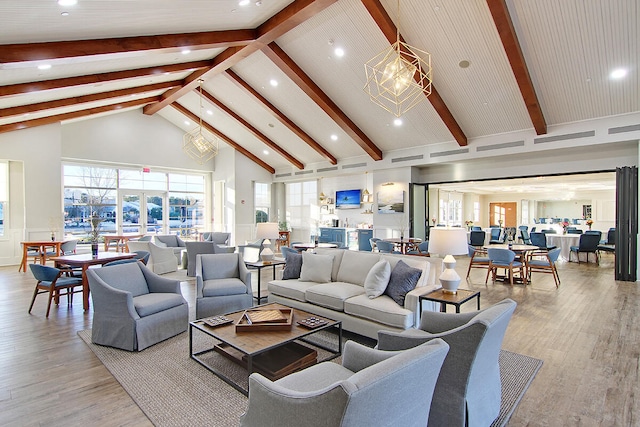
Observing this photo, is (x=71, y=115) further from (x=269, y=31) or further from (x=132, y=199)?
(x=269, y=31)

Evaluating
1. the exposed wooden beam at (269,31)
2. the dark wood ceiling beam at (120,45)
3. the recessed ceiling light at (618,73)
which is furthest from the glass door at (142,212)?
the recessed ceiling light at (618,73)

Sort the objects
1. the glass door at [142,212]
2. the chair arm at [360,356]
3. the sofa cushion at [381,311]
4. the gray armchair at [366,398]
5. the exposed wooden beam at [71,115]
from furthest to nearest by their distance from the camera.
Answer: the glass door at [142,212], the exposed wooden beam at [71,115], the sofa cushion at [381,311], the chair arm at [360,356], the gray armchair at [366,398]

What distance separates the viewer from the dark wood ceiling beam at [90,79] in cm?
574

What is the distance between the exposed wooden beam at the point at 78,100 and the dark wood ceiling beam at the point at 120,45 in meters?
3.46

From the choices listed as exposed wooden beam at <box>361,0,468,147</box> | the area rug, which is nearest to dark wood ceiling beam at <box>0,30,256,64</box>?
exposed wooden beam at <box>361,0,468,147</box>

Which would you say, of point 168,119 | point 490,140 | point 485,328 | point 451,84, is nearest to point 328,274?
point 485,328

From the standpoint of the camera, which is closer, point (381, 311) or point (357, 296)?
point (381, 311)

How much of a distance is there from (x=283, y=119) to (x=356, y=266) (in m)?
6.31

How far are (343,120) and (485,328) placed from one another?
7.51 m

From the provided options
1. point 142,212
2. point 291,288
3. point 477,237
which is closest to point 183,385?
point 291,288

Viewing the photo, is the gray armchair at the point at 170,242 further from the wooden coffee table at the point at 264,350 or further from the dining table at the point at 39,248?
the wooden coffee table at the point at 264,350

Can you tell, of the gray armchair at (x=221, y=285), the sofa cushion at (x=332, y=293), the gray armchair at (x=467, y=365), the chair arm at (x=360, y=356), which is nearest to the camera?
the chair arm at (x=360, y=356)

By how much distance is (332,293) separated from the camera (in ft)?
13.2

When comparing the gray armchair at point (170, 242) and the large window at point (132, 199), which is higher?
the large window at point (132, 199)
